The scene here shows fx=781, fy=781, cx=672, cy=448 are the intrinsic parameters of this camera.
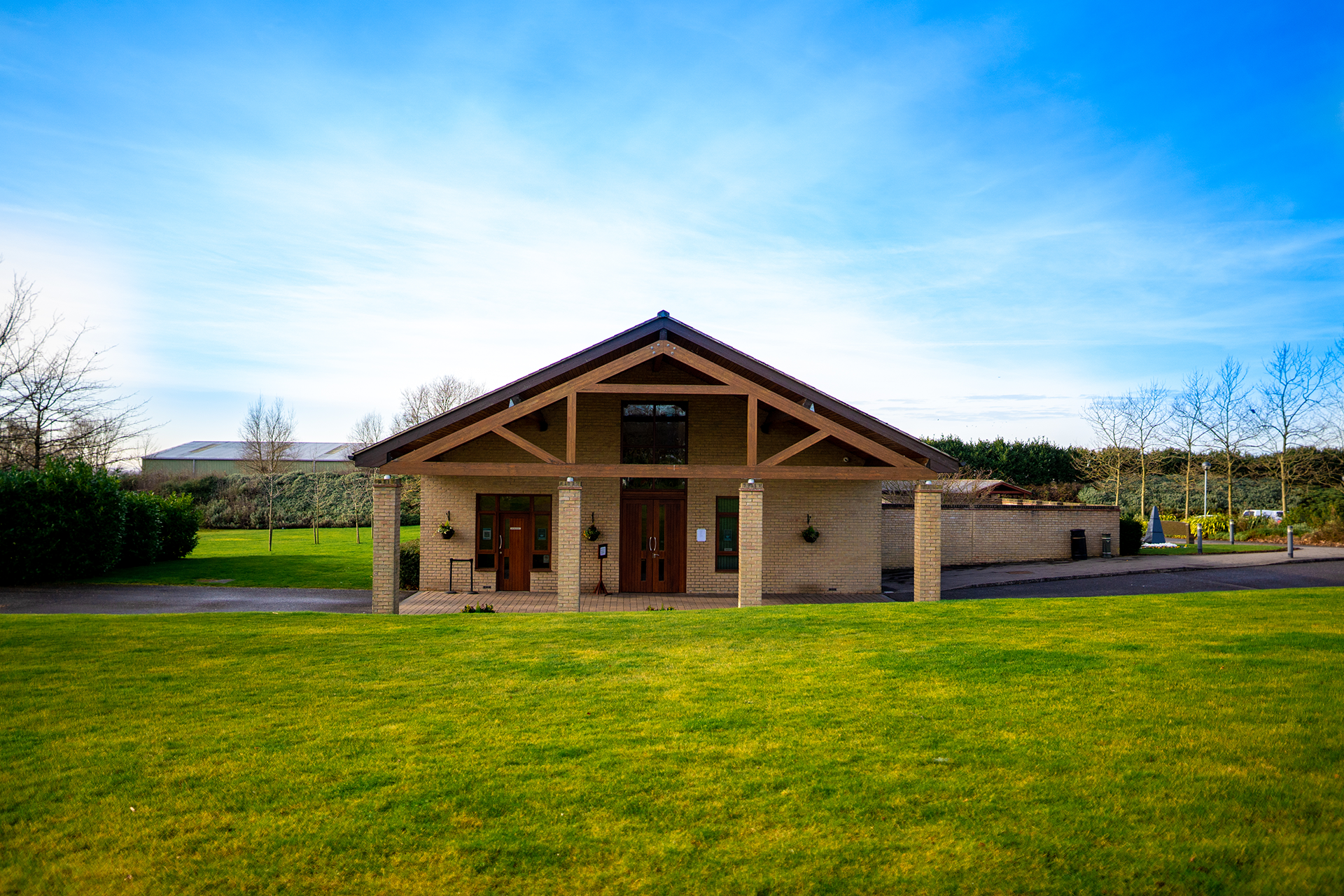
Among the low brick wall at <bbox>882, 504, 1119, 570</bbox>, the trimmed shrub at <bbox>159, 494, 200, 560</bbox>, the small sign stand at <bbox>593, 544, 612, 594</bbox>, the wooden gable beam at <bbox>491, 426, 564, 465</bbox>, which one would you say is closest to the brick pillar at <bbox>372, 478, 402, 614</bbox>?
the wooden gable beam at <bbox>491, 426, 564, 465</bbox>

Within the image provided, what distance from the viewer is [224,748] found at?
5.76 m

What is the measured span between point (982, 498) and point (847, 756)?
86.2 feet

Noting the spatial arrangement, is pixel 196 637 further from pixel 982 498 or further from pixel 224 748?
pixel 982 498

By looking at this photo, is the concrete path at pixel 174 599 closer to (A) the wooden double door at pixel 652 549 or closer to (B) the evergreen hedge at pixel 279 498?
(A) the wooden double door at pixel 652 549

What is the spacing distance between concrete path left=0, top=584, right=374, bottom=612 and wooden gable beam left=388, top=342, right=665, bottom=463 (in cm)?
367

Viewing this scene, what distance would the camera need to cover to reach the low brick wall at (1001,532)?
74.1 ft

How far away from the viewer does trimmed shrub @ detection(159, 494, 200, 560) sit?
23875mm

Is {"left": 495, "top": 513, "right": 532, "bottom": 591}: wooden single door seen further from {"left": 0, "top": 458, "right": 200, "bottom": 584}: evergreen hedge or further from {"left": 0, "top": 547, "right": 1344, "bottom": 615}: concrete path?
{"left": 0, "top": 458, "right": 200, "bottom": 584}: evergreen hedge

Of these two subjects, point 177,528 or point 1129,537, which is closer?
point 177,528

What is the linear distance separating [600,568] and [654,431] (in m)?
3.33

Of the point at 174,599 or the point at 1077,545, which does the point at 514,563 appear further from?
the point at 1077,545

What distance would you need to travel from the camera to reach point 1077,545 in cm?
2462

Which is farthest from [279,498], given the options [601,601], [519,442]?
[519,442]

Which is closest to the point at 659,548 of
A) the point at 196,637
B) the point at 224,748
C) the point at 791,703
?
the point at 196,637
